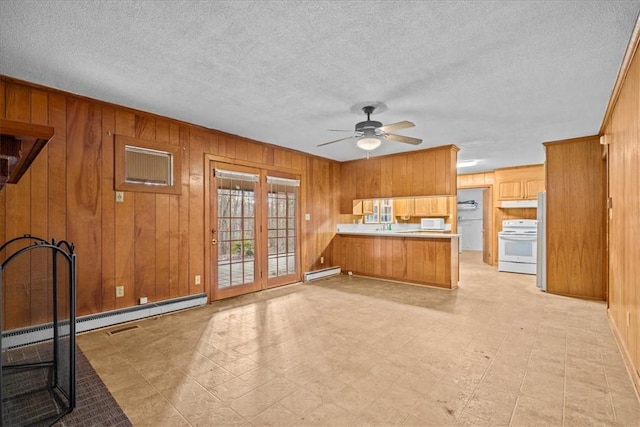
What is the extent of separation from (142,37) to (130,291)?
278 centimetres

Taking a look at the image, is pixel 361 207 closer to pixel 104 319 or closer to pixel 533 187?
pixel 533 187

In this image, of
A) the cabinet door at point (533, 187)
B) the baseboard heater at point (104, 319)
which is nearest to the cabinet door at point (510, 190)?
the cabinet door at point (533, 187)

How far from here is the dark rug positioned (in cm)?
192

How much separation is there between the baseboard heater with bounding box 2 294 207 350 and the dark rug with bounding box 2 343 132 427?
1.06ft

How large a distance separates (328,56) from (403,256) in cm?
415

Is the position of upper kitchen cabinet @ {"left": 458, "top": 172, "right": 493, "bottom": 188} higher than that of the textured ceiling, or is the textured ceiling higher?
the textured ceiling

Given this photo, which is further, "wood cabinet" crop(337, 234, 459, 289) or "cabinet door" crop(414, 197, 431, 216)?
"cabinet door" crop(414, 197, 431, 216)

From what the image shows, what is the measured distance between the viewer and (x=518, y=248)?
6676mm

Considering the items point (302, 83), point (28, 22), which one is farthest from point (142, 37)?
point (302, 83)

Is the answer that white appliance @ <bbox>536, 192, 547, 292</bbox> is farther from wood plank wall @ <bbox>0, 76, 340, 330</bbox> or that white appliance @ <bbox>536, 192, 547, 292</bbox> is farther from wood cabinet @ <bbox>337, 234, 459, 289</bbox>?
wood plank wall @ <bbox>0, 76, 340, 330</bbox>

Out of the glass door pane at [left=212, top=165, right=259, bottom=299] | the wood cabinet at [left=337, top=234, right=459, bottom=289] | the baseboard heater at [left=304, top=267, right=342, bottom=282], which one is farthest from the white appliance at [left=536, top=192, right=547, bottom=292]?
the glass door pane at [left=212, top=165, right=259, bottom=299]

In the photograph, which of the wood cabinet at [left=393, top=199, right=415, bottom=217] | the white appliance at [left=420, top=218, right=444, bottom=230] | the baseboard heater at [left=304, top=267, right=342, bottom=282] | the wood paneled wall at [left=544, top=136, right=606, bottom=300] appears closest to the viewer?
the wood paneled wall at [left=544, top=136, right=606, bottom=300]

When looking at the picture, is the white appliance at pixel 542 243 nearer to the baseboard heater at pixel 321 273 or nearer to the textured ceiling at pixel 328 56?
the textured ceiling at pixel 328 56

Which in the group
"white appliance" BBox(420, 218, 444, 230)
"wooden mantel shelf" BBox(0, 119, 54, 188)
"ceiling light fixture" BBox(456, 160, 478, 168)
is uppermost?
"ceiling light fixture" BBox(456, 160, 478, 168)
